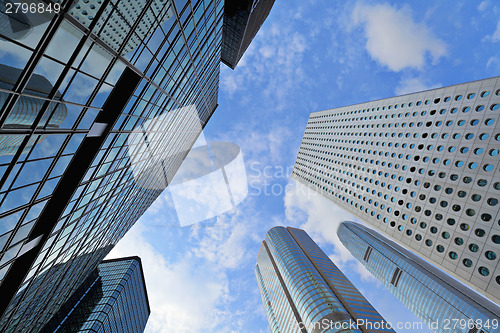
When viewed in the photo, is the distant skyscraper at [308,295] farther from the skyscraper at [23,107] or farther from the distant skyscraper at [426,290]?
the skyscraper at [23,107]

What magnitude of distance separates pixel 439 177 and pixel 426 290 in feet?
316


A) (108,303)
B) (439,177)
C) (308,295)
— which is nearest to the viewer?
(439,177)

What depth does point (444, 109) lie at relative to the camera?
35.2 m

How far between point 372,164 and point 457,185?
20.6 m

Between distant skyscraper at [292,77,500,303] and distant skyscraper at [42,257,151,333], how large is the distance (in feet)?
197

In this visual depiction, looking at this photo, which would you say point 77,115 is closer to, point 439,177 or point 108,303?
point 439,177

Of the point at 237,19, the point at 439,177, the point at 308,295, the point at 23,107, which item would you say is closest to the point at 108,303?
the point at 308,295

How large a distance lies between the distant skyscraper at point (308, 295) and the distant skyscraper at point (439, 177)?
31002 mm

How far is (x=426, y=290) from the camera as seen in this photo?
318ft

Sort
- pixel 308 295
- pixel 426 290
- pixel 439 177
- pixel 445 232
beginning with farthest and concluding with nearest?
pixel 426 290 < pixel 308 295 < pixel 439 177 < pixel 445 232

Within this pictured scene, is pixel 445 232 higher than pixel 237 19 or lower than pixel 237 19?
lower

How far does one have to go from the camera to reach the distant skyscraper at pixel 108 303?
4906 centimetres

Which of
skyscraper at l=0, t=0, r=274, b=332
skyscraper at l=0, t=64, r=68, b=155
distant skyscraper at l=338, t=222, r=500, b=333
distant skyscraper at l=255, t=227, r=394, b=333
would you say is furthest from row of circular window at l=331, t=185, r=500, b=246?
distant skyscraper at l=338, t=222, r=500, b=333

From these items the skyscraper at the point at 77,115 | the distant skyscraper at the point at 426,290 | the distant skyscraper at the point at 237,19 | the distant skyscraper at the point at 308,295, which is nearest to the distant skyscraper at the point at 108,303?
the skyscraper at the point at 77,115
